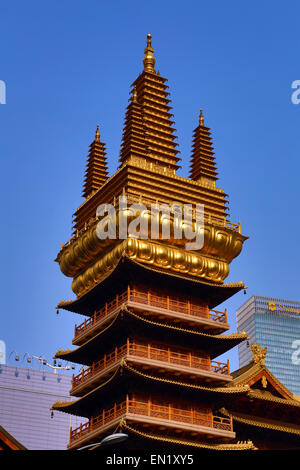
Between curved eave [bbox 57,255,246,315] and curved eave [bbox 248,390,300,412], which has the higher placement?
curved eave [bbox 57,255,246,315]

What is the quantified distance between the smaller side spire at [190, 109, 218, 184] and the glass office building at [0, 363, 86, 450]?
121405mm

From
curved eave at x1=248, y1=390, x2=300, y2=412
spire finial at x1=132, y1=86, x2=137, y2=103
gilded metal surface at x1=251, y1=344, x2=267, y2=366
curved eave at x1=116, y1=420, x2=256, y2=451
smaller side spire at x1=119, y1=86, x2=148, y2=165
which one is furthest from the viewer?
spire finial at x1=132, y1=86, x2=137, y2=103

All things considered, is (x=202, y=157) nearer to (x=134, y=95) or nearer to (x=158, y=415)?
(x=134, y=95)

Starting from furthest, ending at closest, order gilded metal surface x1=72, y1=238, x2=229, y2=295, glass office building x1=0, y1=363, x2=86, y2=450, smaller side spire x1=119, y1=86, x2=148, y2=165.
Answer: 1. glass office building x1=0, y1=363, x2=86, y2=450
2. smaller side spire x1=119, y1=86, x2=148, y2=165
3. gilded metal surface x1=72, y1=238, x2=229, y2=295

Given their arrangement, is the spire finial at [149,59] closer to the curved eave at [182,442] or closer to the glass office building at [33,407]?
the curved eave at [182,442]

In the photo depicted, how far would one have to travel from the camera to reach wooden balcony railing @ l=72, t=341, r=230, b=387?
2270 inches

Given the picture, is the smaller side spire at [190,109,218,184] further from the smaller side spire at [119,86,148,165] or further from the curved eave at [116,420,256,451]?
the curved eave at [116,420,256,451]

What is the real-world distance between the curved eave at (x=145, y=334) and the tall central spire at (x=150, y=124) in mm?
15124

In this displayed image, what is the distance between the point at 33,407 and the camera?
19212 cm

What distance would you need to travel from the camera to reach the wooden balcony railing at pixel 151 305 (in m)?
59.6

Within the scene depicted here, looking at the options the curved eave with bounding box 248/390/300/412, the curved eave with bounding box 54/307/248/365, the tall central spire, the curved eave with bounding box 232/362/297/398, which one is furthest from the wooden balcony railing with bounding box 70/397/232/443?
the tall central spire

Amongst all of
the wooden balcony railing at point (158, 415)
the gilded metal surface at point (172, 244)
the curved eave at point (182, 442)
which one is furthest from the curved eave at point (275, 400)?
the gilded metal surface at point (172, 244)

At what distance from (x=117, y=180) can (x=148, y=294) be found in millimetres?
10474

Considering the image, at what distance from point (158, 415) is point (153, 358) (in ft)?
13.2
